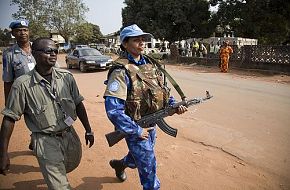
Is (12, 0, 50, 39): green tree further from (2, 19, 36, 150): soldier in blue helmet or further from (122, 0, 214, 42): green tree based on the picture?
(2, 19, 36, 150): soldier in blue helmet

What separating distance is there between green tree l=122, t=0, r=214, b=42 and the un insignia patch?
1012 inches

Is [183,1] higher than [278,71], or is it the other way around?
[183,1]

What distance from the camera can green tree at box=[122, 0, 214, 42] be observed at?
27.1m

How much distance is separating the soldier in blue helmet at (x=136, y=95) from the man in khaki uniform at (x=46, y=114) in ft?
1.48

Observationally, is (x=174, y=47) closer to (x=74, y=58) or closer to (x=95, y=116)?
(x=74, y=58)

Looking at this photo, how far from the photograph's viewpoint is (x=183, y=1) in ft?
88.7

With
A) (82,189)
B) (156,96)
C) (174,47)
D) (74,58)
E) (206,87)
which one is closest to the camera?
(156,96)

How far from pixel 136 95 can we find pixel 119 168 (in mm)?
1269

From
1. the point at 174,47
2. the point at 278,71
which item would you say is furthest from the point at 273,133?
the point at 174,47

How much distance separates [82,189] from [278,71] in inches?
572

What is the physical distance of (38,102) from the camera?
2506 mm

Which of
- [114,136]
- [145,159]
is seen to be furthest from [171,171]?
[114,136]

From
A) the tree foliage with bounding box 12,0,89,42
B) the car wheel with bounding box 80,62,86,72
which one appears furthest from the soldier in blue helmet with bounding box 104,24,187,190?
the tree foliage with bounding box 12,0,89,42

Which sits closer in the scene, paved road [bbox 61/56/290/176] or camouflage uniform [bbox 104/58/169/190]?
camouflage uniform [bbox 104/58/169/190]
